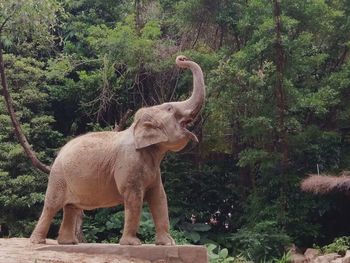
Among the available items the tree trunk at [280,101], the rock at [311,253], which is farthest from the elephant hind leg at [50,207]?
the tree trunk at [280,101]

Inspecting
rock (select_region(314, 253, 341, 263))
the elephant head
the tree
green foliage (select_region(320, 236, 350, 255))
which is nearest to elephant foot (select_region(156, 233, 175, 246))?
the elephant head

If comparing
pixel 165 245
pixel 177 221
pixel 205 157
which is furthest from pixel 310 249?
pixel 165 245

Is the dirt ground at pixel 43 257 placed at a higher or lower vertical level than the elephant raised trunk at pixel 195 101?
lower

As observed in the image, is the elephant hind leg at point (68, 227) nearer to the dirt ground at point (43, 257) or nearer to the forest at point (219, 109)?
the dirt ground at point (43, 257)

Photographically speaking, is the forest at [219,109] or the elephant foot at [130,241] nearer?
the elephant foot at [130,241]

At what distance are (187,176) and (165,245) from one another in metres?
9.68

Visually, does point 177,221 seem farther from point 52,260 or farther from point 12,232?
point 52,260

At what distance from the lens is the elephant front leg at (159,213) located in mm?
8000

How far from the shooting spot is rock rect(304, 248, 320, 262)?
548 inches

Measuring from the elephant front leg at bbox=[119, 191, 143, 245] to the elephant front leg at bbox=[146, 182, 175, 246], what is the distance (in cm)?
30

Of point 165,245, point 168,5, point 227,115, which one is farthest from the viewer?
point 168,5

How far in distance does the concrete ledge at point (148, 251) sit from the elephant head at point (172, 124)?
1.14 m

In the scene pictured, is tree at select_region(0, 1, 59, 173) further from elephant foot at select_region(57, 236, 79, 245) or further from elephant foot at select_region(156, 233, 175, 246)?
elephant foot at select_region(156, 233, 175, 246)

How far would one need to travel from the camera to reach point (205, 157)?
18219 mm
